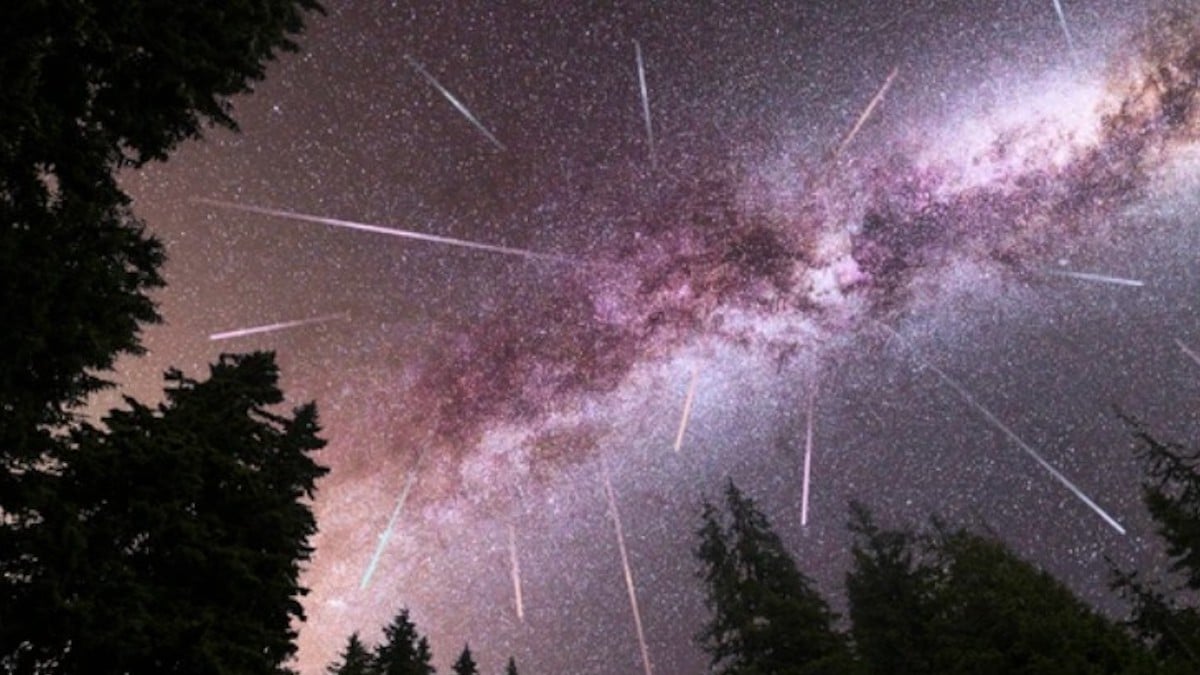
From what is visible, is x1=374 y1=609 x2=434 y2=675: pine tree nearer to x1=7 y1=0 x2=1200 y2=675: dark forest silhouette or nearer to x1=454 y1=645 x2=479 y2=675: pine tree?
x1=454 y1=645 x2=479 y2=675: pine tree

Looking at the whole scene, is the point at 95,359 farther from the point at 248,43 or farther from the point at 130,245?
the point at 248,43

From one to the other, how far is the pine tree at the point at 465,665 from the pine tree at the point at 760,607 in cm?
1595

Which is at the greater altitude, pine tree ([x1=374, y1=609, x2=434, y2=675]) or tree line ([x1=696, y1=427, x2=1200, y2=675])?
pine tree ([x1=374, y1=609, x2=434, y2=675])

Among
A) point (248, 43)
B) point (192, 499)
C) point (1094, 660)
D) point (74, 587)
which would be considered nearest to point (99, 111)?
point (248, 43)

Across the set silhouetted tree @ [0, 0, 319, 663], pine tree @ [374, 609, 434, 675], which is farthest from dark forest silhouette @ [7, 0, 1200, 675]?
pine tree @ [374, 609, 434, 675]

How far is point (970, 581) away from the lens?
1745cm

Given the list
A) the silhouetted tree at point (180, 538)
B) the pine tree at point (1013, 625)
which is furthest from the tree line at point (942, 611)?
the silhouetted tree at point (180, 538)

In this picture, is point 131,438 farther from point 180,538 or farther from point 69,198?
point 69,198

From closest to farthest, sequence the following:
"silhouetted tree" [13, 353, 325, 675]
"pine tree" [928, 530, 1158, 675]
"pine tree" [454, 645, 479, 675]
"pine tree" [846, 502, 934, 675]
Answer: "silhouetted tree" [13, 353, 325, 675], "pine tree" [928, 530, 1158, 675], "pine tree" [846, 502, 934, 675], "pine tree" [454, 645, 479, 675]

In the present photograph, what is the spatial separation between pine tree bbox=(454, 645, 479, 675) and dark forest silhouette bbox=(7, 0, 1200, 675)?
2341 centimetres

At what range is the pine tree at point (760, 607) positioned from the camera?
19.4 metres

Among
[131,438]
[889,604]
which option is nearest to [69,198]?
[131,438]

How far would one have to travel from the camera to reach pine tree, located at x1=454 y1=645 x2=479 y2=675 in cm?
3275

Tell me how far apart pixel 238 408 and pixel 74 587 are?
15.4ft
